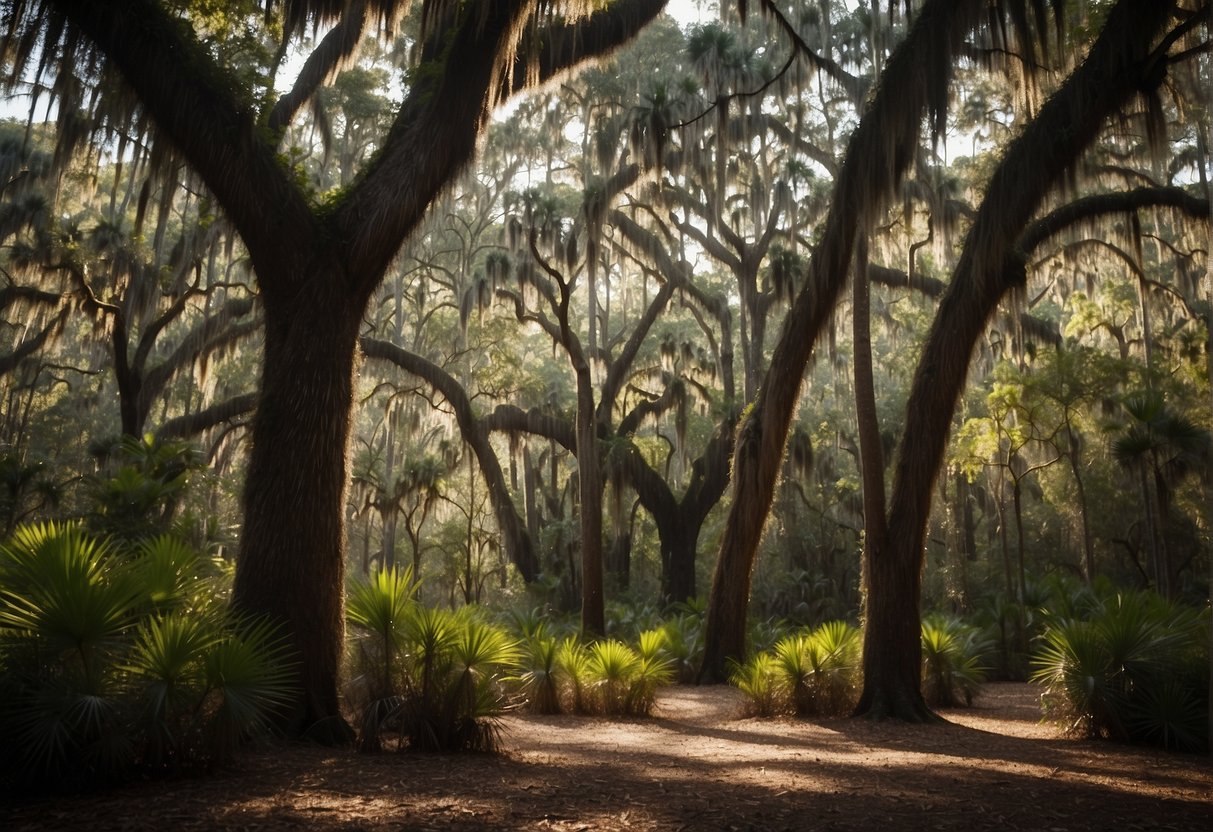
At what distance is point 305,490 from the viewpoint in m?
7.63

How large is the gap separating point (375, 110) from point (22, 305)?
10872 millimetres

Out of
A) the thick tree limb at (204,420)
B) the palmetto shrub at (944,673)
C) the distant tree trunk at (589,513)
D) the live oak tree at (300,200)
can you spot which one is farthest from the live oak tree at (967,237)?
the thick tree limb at (204,420)

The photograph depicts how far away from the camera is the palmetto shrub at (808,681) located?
35.0 feet

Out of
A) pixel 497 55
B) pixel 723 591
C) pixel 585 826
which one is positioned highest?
pixel 497 55

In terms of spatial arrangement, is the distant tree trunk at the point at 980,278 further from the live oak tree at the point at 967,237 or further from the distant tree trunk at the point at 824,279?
the distant tree trunk at the point at 824,279

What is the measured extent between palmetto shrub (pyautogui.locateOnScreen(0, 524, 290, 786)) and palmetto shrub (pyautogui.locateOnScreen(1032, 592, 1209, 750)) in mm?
7228

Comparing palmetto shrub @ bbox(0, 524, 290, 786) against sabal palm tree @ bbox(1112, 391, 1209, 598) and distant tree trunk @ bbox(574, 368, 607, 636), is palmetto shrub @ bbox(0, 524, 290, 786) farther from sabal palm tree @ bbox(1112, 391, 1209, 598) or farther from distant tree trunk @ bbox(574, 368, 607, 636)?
sabal palm tree @ bbox(1112, 391, 1209, 598)

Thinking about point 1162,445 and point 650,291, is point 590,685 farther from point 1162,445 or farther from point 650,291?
point 650,291

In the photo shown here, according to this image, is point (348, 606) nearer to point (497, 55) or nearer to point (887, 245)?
point (497, 55)

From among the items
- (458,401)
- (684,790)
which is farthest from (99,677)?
(458,401)

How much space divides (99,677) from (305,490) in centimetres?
248

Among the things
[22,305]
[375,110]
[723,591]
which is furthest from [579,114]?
[723,591]

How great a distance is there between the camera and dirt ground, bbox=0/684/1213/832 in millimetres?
4625

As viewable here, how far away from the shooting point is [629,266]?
37.0 metres
